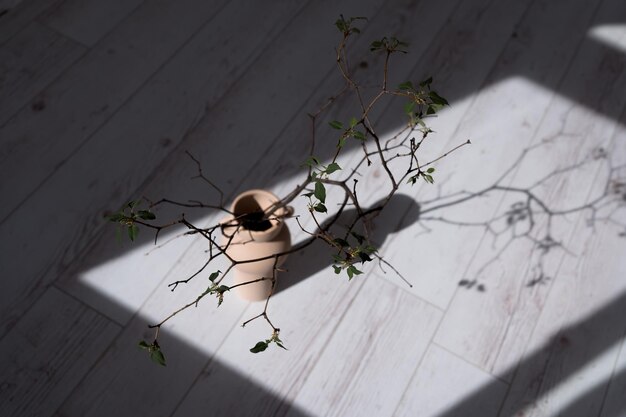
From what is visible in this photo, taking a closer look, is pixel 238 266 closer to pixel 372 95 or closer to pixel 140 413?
pixel 140 413

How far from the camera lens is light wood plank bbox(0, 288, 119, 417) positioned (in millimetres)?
1343

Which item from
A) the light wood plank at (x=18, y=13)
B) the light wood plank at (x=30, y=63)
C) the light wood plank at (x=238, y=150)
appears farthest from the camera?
the light wood plank at (x=18, y=13)

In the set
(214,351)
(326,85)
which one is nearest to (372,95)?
(326,85)

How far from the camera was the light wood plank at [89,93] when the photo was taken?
5.41ft

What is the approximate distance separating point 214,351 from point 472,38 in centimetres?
129

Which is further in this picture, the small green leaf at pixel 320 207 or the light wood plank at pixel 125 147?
the light wood plank at pixel 125 147

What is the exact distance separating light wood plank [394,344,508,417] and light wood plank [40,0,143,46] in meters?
1.33

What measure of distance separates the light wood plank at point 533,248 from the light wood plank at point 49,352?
802 millimetres

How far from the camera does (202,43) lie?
1.93m

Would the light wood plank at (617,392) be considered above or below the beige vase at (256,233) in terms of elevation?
above

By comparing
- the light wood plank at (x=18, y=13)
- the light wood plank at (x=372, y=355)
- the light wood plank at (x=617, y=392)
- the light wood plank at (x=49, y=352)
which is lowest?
the light wood plank at (x=49, y=352)

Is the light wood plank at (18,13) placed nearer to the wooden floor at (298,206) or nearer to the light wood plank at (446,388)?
the wooden floor at (298,206)

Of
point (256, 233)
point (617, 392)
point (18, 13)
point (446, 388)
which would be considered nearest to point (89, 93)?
point (18, 13)

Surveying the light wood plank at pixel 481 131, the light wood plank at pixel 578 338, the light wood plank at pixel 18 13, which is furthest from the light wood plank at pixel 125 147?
the light wood plank at pixel 578 338
